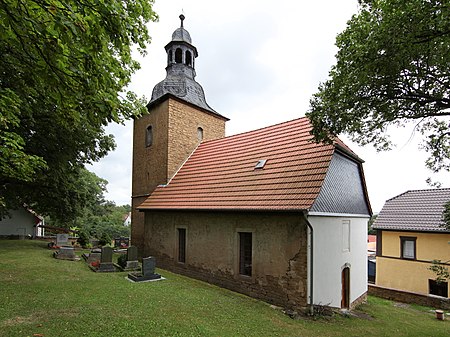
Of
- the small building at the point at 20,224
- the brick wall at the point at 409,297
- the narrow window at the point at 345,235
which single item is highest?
the narrow window at the point at 345,235

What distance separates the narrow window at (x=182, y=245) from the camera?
13594mm

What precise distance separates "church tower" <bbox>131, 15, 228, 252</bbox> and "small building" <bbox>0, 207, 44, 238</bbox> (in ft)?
51.0

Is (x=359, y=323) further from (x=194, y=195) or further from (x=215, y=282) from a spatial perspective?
(x=194, y=195)

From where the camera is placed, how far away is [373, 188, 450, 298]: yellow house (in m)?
17.2

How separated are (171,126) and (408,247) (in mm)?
17141

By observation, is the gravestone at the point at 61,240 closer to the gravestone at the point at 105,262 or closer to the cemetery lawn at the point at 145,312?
the cemetery lawn at the point at 145,312

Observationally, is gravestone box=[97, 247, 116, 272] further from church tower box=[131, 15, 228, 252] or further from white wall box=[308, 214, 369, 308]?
white wall box=[308, 214, 369, 308]

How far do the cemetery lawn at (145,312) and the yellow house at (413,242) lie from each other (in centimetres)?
667

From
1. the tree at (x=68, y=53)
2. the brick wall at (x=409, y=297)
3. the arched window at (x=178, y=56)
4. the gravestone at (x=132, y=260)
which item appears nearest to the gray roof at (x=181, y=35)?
the arched window at (x=178, y=56)

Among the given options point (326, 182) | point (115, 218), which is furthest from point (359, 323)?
point (115, 218)

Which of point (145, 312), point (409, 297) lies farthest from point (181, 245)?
point (409, 297)

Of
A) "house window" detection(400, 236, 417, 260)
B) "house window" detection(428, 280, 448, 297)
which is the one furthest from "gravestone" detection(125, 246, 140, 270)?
"house window" detection(428, 280, 448, 297)

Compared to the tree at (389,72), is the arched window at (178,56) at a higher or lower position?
higher

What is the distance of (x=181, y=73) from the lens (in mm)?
18922
